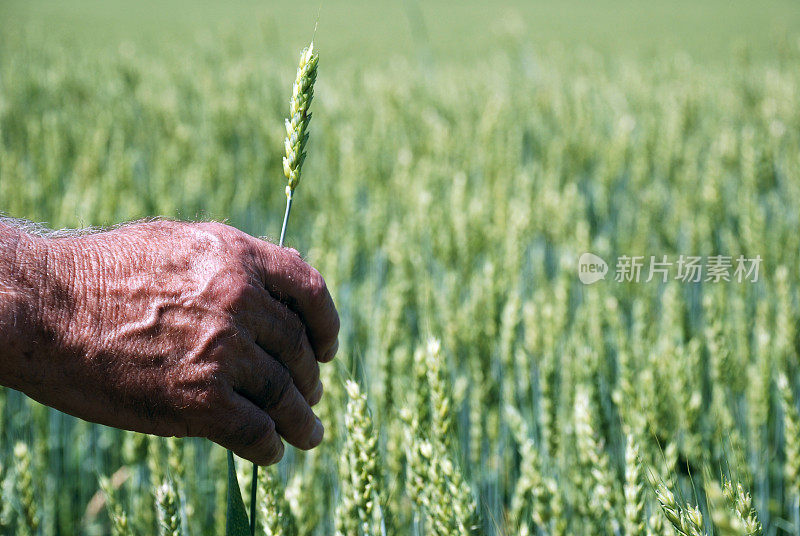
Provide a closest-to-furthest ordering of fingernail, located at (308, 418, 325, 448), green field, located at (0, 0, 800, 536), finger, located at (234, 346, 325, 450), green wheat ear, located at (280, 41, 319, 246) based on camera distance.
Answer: green wheat ear, located at (280, 41, 319, 246), finger, located at (234, 346, 325, 450), fingernail, located at (308, 418, 325, 448), green field, located at (0, 0, 800, 536)

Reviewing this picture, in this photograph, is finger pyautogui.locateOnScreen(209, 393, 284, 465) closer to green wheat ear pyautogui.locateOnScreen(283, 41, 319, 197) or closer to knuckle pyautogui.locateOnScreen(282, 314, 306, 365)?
knuckle pyautogui.locateOnScreen(282, 314, 306, 365)

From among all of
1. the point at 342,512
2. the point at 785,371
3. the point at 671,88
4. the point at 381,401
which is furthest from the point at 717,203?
the point at 671,88

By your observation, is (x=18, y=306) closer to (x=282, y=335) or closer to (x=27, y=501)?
(x=282, y=335)

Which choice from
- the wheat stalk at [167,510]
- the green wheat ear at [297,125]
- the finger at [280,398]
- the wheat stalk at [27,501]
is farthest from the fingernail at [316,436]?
the wheat stalk at [27,501]

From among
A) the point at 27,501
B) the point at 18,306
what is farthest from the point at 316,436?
the point at 27,501

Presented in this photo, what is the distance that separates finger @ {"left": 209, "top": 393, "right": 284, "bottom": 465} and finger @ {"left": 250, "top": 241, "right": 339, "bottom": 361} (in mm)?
154

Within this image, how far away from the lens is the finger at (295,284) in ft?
3.10

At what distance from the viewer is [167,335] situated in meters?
0.88

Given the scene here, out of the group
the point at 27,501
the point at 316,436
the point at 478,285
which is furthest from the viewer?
the point at 478,285

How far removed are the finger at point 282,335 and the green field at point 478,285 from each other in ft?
0.30

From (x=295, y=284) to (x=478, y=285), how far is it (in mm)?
922

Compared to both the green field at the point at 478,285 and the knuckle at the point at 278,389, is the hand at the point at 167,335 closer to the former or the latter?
the knuckle at the point at 278,389

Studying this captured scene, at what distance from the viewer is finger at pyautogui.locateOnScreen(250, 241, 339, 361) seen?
946 mm

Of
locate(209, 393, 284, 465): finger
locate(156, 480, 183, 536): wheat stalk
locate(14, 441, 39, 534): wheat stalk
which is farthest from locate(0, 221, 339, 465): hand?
locate(14, 441, 39, 534): wheat stalk
